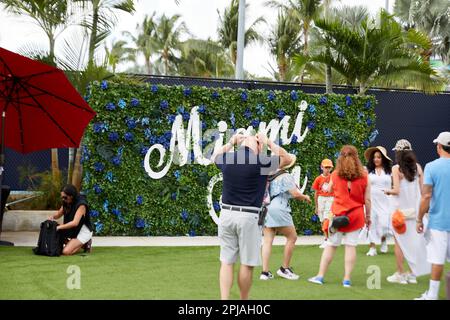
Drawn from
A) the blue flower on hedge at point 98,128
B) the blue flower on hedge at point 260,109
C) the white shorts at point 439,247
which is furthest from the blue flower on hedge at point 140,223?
the white shorts at point 439,247

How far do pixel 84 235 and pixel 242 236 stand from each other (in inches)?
195

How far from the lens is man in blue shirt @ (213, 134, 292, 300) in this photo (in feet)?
22.6

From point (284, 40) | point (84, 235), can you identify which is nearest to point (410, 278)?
point (84, 235)

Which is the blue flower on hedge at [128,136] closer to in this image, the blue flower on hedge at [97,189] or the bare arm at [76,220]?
the blue flower on hedge at [97,189]

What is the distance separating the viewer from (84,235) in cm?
1122

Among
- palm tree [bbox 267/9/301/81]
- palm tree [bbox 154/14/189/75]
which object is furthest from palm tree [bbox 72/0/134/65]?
palm tree [bbox 154/14/189/75]

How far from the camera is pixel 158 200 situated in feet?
44.4

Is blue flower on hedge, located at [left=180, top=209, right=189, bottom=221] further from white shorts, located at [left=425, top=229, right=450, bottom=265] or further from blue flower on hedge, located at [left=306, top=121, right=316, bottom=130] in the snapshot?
white shorts, located at [left=425, top=229, right=450, bottom=265]

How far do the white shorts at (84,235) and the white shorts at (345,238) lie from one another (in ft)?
13.6

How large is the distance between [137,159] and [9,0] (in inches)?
171

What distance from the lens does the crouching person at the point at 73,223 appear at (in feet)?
36.4

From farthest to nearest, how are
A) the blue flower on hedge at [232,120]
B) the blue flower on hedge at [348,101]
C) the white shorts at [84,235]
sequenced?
→ 1. the blue flower on hedge at [348,101]
2. the blue flower on hedge at [232,120]
3. the white shorts at [84,235]

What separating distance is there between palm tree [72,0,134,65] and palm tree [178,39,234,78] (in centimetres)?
2692

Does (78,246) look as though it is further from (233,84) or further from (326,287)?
(233,84)
